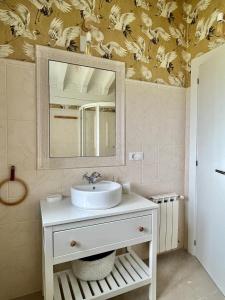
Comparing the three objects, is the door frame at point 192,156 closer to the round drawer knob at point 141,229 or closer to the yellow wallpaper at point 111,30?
the yellow wallpaper at point 111,30

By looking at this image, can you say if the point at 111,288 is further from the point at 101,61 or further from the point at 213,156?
the point at 101,61

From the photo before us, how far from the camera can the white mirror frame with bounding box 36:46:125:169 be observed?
1551 mm

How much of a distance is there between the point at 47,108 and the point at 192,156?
1479mm

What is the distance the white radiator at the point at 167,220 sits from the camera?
196 centimetres

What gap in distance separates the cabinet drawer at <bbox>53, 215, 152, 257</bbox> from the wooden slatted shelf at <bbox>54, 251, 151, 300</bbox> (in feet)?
1.04

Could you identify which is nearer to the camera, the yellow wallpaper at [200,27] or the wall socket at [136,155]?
the yellow wallpaper at [200,27]

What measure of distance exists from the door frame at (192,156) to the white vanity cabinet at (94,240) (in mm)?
767

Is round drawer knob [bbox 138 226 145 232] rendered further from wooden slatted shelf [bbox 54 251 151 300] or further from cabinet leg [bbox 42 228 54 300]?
cabinet leg [bbox 42 228 54 300]

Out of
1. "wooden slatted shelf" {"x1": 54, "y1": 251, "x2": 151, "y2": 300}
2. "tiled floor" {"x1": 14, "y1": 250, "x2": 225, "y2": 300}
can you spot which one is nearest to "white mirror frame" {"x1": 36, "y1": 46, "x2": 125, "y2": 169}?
"wooden slatted shelf" {"x1": 54, "y1": 251, "x2": 151, "y2": 300}

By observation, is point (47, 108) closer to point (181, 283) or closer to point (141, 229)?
point (141, 229)

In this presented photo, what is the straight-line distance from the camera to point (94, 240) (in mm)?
1335

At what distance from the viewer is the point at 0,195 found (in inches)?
58.4

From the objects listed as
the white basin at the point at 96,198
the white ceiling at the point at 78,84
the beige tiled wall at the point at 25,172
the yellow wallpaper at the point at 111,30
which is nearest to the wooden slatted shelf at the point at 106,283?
the beige tiled wall at the point at 25,172

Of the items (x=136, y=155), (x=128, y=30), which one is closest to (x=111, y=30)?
(x=128, y=30)
